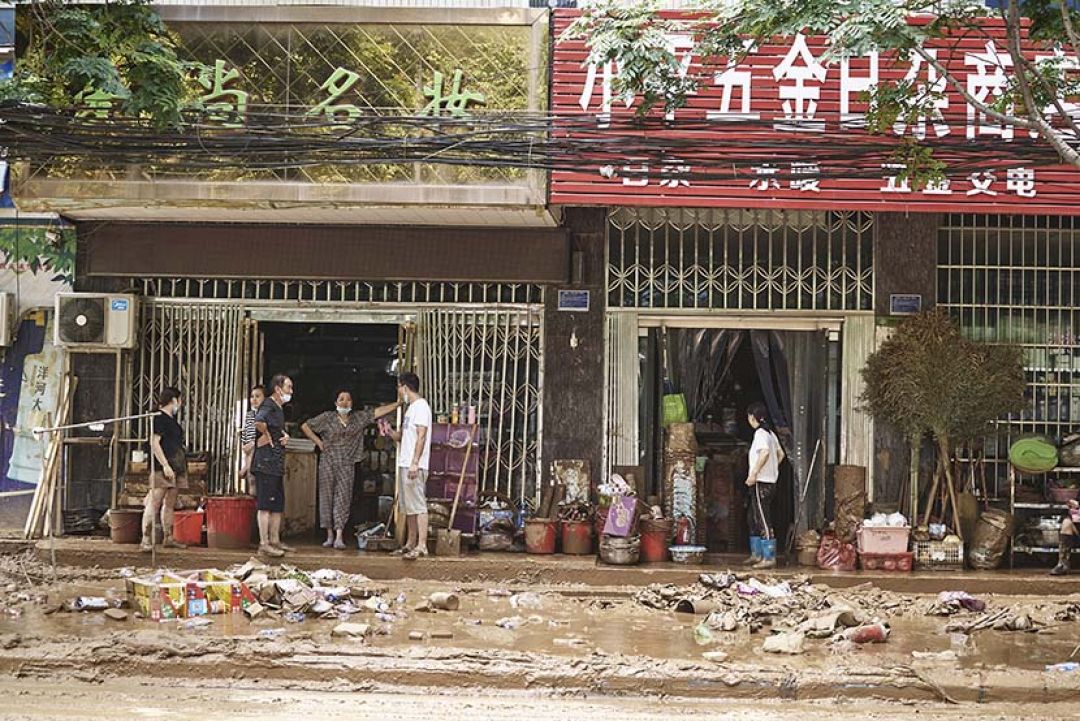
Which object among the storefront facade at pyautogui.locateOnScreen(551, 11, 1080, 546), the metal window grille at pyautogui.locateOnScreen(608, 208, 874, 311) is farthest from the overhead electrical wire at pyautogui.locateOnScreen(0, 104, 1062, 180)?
the metal window grille at pyautogui.locateOnScreen(608, 208, 874, 311)

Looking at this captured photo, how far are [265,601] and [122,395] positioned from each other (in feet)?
12.9

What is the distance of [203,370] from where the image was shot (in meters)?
13.4

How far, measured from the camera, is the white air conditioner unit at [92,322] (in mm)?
12953

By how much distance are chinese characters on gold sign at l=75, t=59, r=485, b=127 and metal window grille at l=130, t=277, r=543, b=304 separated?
77.8 inches

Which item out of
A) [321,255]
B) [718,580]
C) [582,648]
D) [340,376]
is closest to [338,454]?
[340,376]

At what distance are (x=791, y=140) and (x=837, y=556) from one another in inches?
154

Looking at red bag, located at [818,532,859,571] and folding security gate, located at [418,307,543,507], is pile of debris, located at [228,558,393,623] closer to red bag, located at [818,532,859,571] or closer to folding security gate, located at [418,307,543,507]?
folding security gate, located at [418,307,543,507]

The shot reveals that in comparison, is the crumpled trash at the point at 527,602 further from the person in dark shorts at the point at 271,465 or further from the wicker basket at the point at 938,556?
the wicker basket at the point at 938,556

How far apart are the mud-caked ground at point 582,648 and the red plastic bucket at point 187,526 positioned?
1419 millimetres

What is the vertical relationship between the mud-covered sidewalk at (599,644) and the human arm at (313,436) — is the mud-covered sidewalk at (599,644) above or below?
below

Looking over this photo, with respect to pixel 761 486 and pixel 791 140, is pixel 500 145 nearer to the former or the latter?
pixel 791 140

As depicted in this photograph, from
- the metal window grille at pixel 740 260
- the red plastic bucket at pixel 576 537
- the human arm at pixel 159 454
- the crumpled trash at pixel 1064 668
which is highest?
the metal window grille at pixel 740 260

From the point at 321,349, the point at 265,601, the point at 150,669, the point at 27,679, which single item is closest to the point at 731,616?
the point at 265,601

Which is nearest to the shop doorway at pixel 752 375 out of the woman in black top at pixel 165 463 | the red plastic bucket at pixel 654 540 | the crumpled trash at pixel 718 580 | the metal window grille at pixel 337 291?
the red plastic bucket at pixel 654 540
